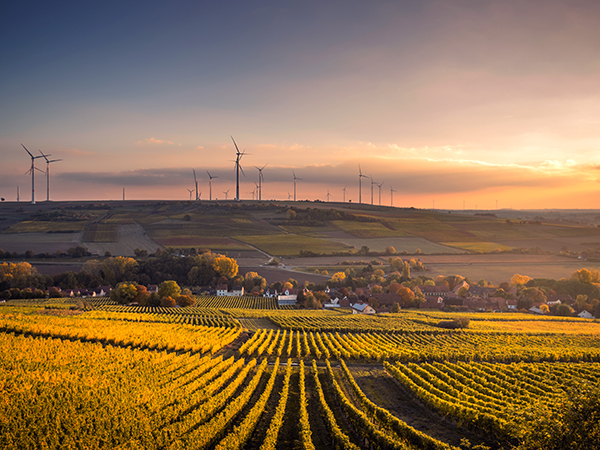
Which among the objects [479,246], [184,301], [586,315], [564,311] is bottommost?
[586,315]

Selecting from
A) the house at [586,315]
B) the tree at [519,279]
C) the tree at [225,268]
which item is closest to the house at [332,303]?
the tree at [225,268]

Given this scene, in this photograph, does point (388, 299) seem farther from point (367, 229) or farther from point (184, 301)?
point (367, 229)

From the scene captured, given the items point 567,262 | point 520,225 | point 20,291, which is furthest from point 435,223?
point 20,291

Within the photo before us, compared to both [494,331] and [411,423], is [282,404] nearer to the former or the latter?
[411,423]

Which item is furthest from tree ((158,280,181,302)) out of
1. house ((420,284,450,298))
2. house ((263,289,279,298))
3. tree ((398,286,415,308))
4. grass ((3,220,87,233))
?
grass ((3,220,87,233))

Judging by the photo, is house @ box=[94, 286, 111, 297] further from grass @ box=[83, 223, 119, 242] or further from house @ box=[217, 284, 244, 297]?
grass @ box=[83, 223, 119, 242]

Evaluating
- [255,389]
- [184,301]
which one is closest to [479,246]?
[184,301]

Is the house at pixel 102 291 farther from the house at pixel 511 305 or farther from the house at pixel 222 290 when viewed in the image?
the house at pixel 511 305

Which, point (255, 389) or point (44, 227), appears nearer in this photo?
point (255, 389)
